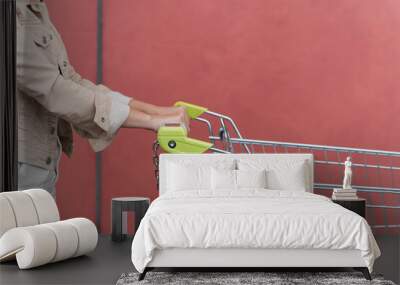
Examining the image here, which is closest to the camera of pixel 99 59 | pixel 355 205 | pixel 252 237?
pixel 252 237

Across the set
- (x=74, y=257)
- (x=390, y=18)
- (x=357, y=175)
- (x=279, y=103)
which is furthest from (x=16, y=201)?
(x=390, y=18)

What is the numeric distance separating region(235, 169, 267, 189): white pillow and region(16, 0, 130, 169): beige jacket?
131cm

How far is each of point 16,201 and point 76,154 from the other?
1.48m

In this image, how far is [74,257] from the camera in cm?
514

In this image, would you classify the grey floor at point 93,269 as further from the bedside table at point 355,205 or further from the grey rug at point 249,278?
the bedside table at point 355,205

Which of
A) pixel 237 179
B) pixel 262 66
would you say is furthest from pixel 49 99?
pixel 262 66

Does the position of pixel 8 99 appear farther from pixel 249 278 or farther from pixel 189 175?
pixel 249 278

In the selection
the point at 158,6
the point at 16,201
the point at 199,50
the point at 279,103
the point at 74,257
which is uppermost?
the point at 158,6

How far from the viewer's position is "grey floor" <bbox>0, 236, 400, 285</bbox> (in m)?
4.36

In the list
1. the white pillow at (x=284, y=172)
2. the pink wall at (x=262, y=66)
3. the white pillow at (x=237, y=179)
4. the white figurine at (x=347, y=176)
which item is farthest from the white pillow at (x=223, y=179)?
the white figurine at (x=347, y=176)

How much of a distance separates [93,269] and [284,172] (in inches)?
74.3

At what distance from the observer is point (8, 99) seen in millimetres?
5555

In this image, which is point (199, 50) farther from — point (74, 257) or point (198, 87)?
point (74, 257)

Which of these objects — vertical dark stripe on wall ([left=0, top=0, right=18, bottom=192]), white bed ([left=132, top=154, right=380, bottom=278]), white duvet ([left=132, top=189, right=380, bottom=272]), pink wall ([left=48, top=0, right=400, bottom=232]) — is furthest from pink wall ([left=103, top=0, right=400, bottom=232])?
white duvet ([left=132, top=189, right=380, bottom=272])
